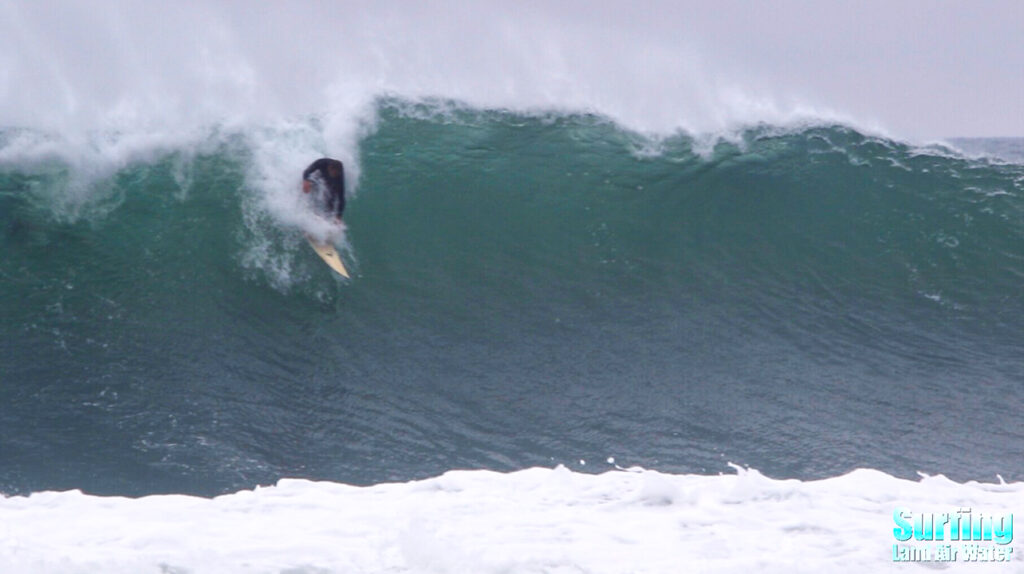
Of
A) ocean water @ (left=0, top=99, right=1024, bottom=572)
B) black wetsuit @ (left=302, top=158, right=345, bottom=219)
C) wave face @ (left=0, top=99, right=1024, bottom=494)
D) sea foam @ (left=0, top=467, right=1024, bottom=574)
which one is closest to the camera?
sea foam @ (left=0, top=467, right=1024, bottom=574)

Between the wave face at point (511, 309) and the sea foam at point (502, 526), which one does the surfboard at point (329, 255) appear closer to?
the wave face at point (511, 309)

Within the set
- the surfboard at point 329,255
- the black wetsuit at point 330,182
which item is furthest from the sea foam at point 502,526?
the black wetsuit at point 330,182

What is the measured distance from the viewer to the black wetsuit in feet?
36.0

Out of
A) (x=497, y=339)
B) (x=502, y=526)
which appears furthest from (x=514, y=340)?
(x=502, y=526)

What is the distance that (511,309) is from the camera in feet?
32.8

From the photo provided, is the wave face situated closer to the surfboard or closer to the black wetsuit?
the surfboard

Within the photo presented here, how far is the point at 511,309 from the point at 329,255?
199 centimetres

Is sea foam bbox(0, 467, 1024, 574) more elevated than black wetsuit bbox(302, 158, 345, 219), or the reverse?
black wetsuit bbox(302, 158, 345, 219)

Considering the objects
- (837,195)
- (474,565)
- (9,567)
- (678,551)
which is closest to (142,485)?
(9,567)

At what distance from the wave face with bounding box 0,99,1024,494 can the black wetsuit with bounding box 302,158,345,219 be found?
315mm

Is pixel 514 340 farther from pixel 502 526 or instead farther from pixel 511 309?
pixel 502 526

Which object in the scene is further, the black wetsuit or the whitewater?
the black wetsuit

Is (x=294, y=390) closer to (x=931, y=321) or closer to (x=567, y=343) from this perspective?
(x=567, y=343)

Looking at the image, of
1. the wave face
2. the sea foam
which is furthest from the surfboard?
the sea foam
